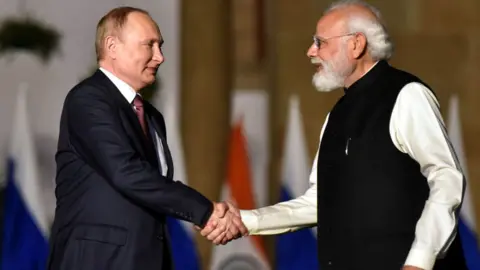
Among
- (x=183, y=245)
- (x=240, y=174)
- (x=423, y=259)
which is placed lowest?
(x=183, y=245)

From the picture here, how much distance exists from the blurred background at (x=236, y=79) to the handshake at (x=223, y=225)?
263cm

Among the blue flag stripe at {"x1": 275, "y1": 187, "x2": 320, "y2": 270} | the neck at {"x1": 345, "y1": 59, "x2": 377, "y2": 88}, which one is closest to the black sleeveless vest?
the neck at {"x1": 345, "y1": 59, "x2": 377, "y2": 88}

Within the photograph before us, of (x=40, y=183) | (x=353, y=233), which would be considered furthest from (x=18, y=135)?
(x=353, y=233)

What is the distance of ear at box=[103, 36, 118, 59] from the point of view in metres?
3.90

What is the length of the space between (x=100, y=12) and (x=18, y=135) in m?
1.24

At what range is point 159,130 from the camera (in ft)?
13.1

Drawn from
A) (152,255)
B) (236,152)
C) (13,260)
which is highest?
(152,255)

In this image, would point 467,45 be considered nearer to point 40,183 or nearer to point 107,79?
point 40,183

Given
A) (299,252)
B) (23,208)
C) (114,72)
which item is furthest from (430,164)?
(23,208)

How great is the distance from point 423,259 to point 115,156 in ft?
3.34

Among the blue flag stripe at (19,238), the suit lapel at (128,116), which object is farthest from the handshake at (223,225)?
the blue flag stripe at (19,238)

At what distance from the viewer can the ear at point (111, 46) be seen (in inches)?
153

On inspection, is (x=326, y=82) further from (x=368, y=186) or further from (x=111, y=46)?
(x=111, y=46)

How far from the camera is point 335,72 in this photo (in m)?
3.91
